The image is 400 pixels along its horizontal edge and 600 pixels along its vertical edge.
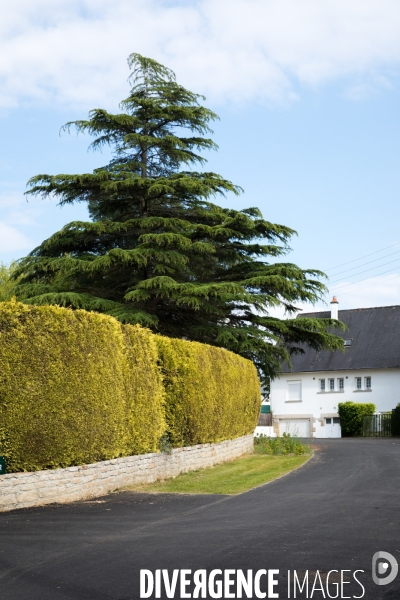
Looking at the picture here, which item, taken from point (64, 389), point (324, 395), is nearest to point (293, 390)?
point (324, 395)

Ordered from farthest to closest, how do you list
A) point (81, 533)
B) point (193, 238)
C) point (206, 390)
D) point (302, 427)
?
1. point (302, 427)
2. point (193, 238)
3. point (206, 390)
4. point (81, 533)

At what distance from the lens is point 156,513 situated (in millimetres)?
11906

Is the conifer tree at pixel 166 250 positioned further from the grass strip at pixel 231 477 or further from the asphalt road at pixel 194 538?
the asphalt road at pixel 194 538

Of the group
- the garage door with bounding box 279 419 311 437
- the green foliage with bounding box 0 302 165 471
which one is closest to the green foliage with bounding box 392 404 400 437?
the garage door with bounding box 279 419 311 437

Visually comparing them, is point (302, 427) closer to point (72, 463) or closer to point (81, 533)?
point (72, 463)

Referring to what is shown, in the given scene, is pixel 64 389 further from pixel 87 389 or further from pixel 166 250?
pixel 166 250

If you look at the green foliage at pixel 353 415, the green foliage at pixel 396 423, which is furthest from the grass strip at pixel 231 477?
the green foliage at pixel 353 415

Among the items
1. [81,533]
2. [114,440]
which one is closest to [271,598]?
[81,533]

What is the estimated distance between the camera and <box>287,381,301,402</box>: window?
182ft

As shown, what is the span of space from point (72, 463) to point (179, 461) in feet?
16.5

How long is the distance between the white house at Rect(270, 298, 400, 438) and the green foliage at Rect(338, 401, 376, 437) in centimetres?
288

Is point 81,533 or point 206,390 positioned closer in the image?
point 81,533

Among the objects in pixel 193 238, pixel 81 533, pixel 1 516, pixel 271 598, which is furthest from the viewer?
pixel 193 238

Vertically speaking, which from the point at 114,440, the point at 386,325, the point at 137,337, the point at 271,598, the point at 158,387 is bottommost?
the point at 271,598
